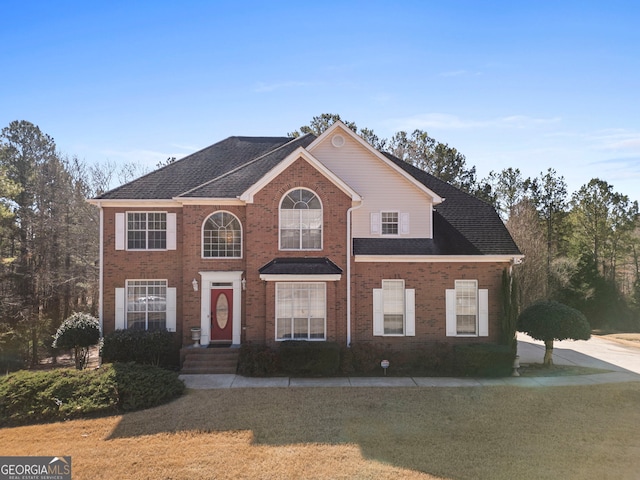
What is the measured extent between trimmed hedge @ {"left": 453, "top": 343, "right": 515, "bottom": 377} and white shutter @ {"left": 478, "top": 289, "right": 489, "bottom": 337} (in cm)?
145

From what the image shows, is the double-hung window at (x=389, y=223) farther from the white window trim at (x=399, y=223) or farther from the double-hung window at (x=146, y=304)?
the double-hung window at (x=146, y=304)

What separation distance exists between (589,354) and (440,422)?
1338 centimetres

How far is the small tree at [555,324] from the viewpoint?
16.2m

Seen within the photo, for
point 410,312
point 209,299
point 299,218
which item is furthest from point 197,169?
point 410,312

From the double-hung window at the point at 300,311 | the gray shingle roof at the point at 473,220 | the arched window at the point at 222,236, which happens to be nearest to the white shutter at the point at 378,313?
the double-hung window at the point at 300,311

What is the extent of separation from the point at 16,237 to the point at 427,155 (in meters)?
35.6

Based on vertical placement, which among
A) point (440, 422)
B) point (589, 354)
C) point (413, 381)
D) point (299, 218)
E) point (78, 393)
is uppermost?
point (299, 218)

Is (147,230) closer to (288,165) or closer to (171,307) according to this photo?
(171,307)

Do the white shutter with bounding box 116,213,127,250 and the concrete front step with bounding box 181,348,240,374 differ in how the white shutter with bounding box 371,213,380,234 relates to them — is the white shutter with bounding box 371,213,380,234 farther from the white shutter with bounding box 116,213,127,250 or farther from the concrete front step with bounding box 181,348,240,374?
the white shutter with bounding box 116,213,127,250

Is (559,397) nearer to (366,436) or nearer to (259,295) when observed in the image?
(366,436)

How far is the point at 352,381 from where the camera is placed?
14711mm

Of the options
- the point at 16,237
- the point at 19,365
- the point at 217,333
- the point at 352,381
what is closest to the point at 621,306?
the point at 352,381

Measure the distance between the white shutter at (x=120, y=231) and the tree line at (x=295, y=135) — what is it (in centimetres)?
1138

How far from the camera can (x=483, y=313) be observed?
17.2 metres
